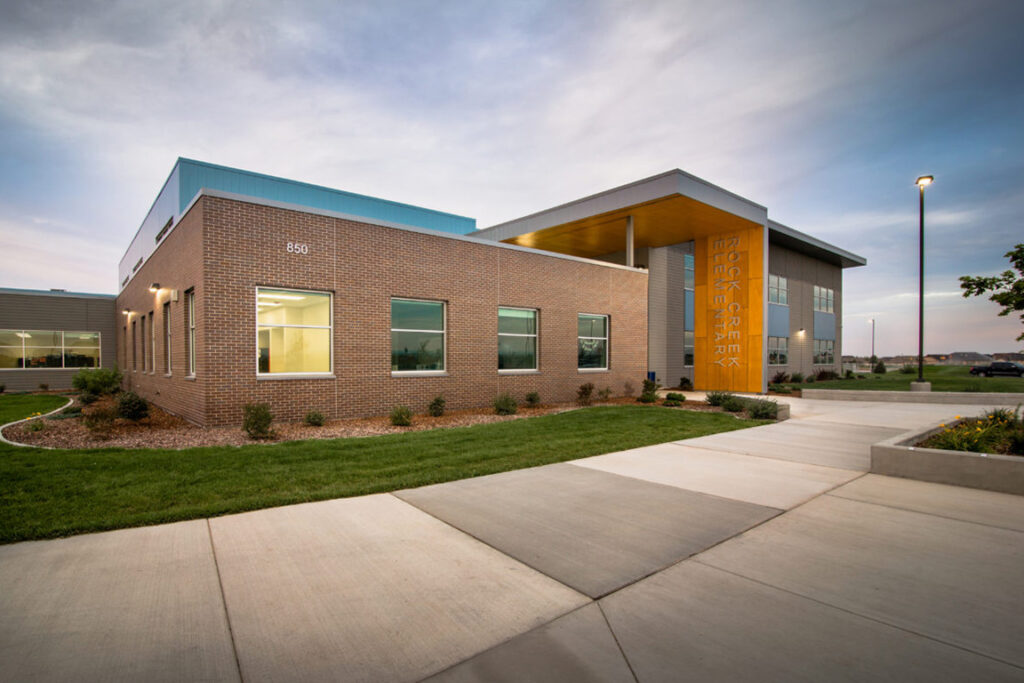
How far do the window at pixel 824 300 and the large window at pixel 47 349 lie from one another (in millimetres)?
47393

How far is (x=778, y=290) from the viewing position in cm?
3025

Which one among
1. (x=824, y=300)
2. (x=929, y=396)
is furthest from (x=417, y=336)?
(x=824, y=300)

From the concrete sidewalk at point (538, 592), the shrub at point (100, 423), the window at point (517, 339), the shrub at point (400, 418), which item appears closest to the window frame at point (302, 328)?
the shrub at point (400, 418)

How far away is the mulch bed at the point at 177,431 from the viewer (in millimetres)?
8906

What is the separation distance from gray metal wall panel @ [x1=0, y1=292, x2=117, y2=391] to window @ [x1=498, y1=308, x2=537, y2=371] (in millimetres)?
23603

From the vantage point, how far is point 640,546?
4121mm

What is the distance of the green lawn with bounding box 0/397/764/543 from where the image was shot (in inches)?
191

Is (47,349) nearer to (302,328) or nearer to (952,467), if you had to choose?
(302,328)

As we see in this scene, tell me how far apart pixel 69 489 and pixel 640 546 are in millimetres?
6564

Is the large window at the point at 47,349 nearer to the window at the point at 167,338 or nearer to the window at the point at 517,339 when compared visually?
the window at the point at 167,338

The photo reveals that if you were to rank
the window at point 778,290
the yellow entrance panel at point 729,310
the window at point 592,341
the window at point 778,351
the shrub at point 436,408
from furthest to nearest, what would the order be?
the window at point 778,351
the window at point 778,290
the yellow entrance panel at point 729,310
the window at point 592,341
the shrub at point 436,408

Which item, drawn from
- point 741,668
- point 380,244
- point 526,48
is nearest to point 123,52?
point 380,244

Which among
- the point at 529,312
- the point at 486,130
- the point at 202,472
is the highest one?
the point at 486,130

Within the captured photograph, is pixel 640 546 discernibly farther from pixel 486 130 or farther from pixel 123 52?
pixel 486 130
